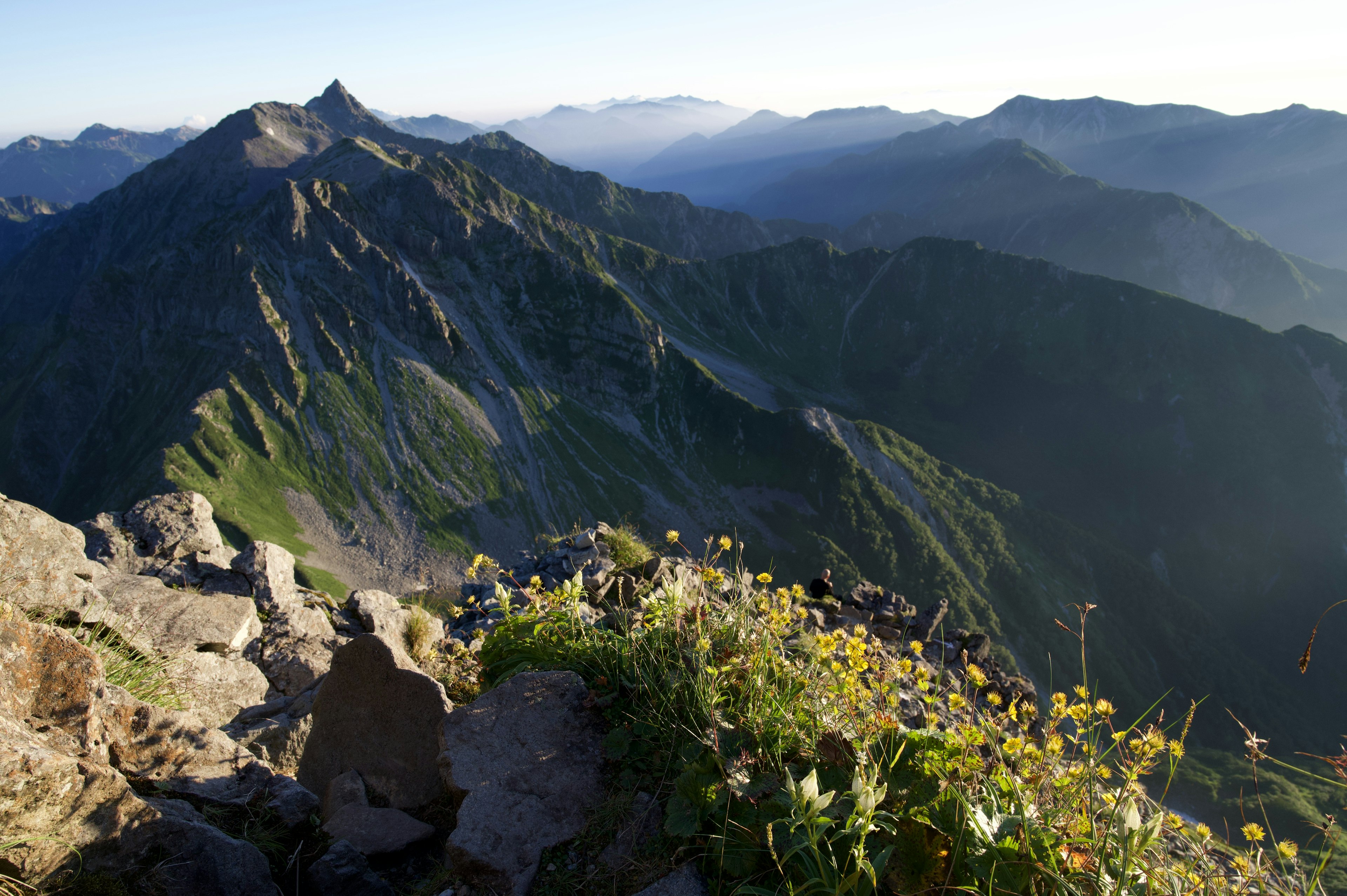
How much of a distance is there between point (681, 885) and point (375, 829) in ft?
11.8

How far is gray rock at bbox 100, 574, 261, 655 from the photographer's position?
38.7 feet

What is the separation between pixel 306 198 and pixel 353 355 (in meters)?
45.9

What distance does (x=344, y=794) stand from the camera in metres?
6.92

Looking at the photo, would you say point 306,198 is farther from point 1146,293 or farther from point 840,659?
point 1146,293

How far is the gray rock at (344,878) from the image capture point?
5777 millimetres

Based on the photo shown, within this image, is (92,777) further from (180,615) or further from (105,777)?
(180,615)

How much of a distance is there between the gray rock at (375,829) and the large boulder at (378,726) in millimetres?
412

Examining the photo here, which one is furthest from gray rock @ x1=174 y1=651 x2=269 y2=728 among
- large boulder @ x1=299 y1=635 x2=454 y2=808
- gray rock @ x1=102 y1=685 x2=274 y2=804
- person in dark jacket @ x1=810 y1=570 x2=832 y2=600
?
person in dark jacket @ x1=810 y1=570 x2=832 y2=600

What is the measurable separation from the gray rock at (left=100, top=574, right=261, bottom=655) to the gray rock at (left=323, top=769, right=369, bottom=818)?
6241 millimetres

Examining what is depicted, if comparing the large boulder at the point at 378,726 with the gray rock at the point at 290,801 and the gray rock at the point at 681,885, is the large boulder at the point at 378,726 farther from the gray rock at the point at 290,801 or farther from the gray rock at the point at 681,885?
the gray rock at the point at 681,885

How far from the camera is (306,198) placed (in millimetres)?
149500

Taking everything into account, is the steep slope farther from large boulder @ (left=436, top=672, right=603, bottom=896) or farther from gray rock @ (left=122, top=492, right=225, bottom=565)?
gray rock @ (left=122, top=492, right=225, bottom=565)

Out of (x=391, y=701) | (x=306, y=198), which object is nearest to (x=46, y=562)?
(x=391, y=701)

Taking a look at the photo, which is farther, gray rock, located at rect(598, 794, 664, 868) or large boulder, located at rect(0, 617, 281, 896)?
gray rock, located at rect(598, 794, 664, 868)
